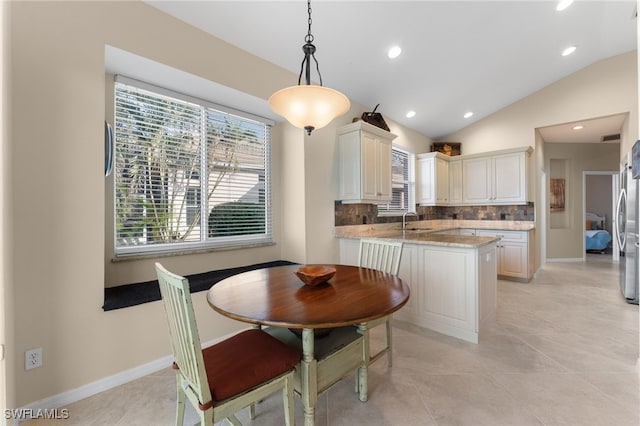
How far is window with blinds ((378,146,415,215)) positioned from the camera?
4789 millimetres

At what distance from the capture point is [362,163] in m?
3.38

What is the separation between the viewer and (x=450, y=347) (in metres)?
2.45

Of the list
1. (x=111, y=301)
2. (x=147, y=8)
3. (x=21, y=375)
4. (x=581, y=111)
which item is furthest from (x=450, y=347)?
(x=581, y=111)

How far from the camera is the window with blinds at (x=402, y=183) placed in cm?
479

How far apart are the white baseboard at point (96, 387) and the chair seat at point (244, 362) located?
42.4 inches

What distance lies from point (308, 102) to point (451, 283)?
2.17m

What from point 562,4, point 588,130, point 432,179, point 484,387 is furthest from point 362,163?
point 588,130

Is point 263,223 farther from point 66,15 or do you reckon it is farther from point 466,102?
point 466,102

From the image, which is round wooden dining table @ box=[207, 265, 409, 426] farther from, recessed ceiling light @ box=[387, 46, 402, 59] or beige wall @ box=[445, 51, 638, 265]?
beige wall @ box=[445, 51, 638, 265]

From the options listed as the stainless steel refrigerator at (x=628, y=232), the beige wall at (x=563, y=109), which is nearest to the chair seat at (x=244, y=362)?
the stainless steel refrigerator at (x=628, y=232)

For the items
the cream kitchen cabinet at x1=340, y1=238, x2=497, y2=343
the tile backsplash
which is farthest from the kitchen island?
the tile backsplash

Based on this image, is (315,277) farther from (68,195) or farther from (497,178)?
(497,178)

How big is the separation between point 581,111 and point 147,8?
230 inches

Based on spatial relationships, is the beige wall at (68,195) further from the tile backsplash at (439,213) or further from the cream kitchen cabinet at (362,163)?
the tile backsplash at (439,213)
